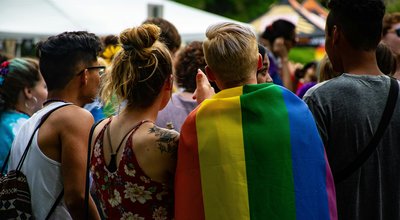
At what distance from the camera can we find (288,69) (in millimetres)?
8094

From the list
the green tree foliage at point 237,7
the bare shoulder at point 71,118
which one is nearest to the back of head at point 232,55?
the bare shoulder at point 71,118

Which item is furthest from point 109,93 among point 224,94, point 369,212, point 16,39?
point 16,39

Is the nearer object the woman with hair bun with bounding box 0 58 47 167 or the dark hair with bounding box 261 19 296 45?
the woman with hair bun with bounding box 0 58 47 167

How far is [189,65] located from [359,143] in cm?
179

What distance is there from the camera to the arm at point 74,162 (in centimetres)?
391

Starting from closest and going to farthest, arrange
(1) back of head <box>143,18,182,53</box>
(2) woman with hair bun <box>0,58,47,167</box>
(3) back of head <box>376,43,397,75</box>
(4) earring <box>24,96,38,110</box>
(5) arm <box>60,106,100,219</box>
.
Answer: (5) arm <box>60,106,100,219</box>, (3) back of head <box>376,43,397,75</box>, (2) woman with hair bun <box>0,58,47,167</box>, (4) earring <box>24,96,38,110</box>, (1) back of head <box>143,18,182,53</box>

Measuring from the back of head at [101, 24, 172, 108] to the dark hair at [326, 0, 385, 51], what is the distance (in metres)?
0.90

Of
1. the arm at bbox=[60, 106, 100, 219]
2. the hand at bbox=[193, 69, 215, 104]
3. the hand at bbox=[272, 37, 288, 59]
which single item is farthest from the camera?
the hand at bbox=[272, 37, 288, 59]

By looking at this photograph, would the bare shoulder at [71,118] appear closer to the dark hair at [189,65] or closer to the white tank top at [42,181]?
the white tank top at [42,181]

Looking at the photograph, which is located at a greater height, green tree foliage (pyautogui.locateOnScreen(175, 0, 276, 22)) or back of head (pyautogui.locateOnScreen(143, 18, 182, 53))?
back of head (pyautogui.locateOnScreen(143, 18, 182, 53))

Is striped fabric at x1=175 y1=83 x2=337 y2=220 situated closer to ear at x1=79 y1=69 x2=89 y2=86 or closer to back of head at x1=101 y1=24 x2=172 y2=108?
back of head at x1=101 y1=24 x2=172 y2=108

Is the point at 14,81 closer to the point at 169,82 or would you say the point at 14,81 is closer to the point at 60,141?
the point at 60,141

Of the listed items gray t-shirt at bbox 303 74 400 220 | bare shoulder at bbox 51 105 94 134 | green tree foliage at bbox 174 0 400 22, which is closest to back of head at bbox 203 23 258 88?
gray t-shirt at bbox 303 74 400 220

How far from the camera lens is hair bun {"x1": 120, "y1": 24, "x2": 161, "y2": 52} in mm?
3600
